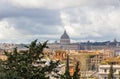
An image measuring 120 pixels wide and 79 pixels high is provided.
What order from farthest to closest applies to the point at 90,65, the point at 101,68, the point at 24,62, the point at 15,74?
1. the point at 90,65
2. the point at 101,68
3. the point at 24,62
4. the point at 15,74

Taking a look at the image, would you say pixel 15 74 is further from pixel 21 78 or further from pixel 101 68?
pixel 101 68

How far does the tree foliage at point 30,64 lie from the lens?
18547 mm

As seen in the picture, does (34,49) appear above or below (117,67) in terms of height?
above

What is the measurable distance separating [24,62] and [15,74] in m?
1.35

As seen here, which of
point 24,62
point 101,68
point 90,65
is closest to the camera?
point 24,62

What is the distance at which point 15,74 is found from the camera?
57.9 ft

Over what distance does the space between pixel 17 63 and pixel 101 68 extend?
6792 centimetres

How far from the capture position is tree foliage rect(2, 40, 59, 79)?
60.8 ft

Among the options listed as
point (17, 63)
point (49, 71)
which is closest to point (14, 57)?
point (17, 63)

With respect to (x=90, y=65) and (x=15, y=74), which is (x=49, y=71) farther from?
(x=90, y=65)

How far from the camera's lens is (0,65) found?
19016 millimetres

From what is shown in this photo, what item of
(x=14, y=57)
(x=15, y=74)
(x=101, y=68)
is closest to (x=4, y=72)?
(x=15, y=74)

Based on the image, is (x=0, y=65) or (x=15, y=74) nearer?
(x=15, y=74)

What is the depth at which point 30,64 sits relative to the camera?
19000mm
